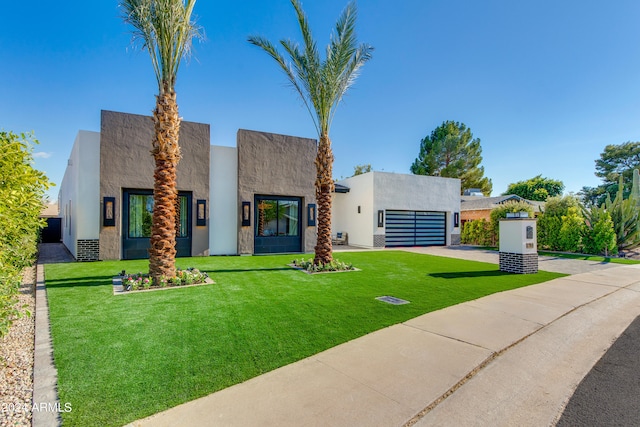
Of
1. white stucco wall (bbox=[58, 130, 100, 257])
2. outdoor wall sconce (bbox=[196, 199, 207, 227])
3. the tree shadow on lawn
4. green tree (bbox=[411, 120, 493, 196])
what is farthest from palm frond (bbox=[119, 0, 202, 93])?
green tree (bbox=[411, 120, 493, 196])

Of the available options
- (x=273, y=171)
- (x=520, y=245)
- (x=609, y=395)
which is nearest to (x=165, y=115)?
(x=273, y=171)

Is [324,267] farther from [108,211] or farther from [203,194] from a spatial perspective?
[108,211]

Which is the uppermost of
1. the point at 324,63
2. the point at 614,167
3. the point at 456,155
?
the point at 456,155

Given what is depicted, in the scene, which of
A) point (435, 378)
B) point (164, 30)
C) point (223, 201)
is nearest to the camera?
point (435, 378)

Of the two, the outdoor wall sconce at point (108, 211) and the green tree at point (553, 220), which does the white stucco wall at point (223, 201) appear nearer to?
the outdoor wall sconce at point (108, 211)

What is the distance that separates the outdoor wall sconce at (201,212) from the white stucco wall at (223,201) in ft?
1.25

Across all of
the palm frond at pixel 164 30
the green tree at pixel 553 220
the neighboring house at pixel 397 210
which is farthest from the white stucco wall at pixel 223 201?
the green tree at pixel 553 220

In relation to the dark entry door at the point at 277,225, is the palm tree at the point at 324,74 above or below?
above

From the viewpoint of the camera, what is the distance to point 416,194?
19.6 metres

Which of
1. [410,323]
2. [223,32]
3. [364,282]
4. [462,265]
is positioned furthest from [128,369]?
[462,265]

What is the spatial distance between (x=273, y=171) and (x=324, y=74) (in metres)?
5.78

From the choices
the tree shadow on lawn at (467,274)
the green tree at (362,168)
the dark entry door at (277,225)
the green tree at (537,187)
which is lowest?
the tree shadow on lawn at (467,274)

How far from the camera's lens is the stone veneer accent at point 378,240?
17891mm

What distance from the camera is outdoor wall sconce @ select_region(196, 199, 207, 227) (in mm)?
12902
